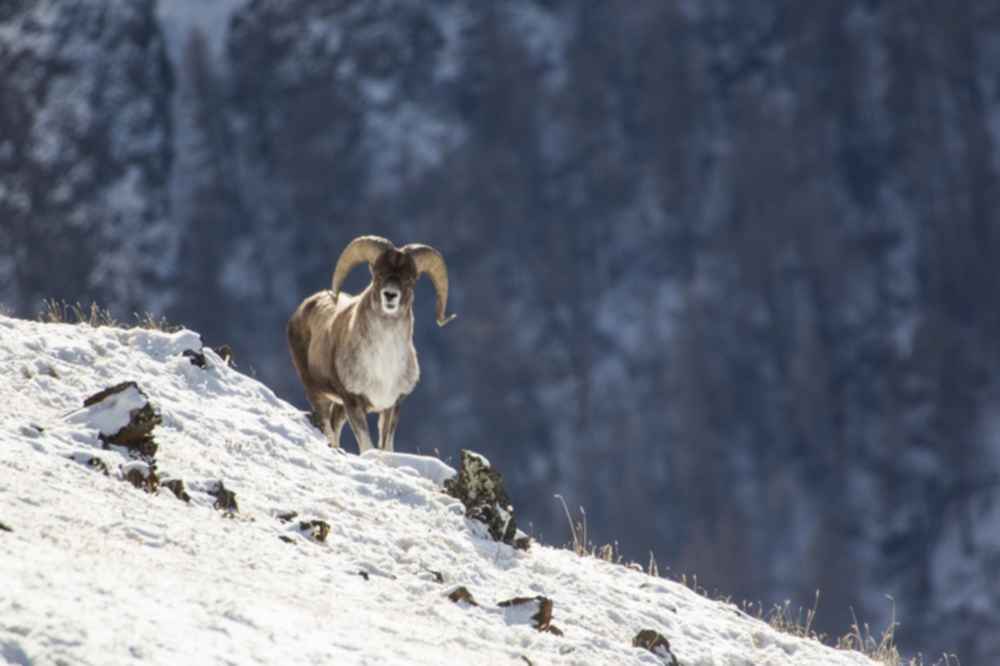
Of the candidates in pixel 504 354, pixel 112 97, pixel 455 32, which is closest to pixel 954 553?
pixel 504 354

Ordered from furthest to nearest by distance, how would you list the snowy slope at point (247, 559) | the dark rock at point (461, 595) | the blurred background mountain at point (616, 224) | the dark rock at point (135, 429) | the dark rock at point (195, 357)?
the blurred background mountain at point (616, 224) → the dark rock at point (195, 357) → the dark rock at point (135, 429) → the dark rock at point (461, 595) → the snowy slope at point (247, 559)

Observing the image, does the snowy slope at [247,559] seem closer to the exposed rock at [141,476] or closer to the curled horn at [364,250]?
the exposed rock at [141,476]

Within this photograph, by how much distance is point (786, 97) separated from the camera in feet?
433

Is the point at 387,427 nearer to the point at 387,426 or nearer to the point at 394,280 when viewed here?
the point at 387,426

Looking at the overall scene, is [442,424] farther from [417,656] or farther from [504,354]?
[417,656]

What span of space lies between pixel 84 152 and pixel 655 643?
115 metres

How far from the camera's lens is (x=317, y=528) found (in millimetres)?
10516

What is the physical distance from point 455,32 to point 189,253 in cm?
2493

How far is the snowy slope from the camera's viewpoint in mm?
7992

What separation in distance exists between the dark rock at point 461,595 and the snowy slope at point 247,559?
0.26 feet

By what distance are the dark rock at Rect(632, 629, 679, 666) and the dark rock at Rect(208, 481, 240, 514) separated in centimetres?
239

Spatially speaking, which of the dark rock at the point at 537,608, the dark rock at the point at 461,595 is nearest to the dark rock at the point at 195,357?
the dark rock at the point at 461,595

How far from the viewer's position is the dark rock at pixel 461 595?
10.3 meters

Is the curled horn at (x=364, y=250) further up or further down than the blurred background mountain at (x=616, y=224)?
further down
